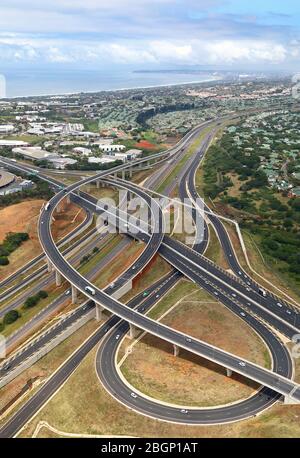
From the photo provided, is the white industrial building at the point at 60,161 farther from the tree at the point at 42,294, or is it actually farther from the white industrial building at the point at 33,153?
the tree at the point at 42,294

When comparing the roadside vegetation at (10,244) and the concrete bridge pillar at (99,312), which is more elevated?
the roadside vegetation at (10,244)

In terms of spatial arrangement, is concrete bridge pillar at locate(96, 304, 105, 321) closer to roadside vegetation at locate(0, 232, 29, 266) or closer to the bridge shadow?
the bridge shadow

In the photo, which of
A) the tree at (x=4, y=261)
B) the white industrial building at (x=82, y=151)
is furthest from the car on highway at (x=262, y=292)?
the white industrial building at (x=82, y=151)

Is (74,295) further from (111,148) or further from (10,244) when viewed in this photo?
(111,148)

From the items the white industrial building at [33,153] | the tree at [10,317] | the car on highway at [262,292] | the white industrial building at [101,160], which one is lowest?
the tree at [10,317]

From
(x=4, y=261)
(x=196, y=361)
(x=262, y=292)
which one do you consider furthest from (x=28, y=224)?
(x=196, y=361)

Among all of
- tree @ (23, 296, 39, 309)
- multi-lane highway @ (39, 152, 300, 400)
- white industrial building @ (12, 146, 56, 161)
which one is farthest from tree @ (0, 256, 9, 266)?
white industrial building @ (12, 146, 56, 161)

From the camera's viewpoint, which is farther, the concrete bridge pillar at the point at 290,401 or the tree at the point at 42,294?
the tree at the point at 42,294

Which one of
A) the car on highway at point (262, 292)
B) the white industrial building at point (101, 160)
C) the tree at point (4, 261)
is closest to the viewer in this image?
the car on highway at point (262, 292)

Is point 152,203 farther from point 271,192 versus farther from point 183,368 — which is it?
point 183,368
